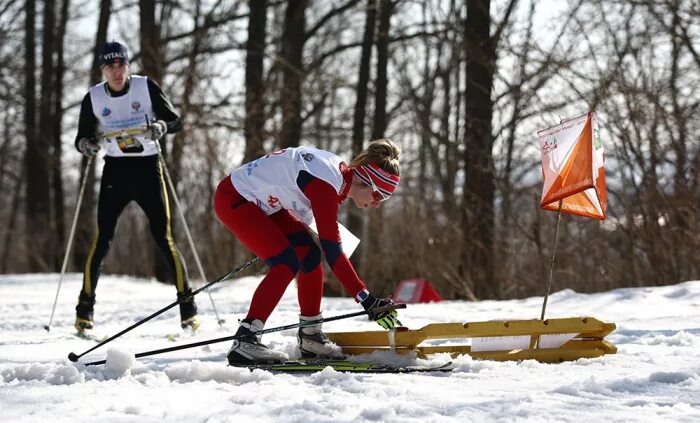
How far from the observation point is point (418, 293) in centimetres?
945

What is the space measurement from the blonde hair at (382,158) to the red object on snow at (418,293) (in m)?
5.22

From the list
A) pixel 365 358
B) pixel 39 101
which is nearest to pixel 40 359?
pixel 365 358

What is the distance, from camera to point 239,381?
360 centimetres

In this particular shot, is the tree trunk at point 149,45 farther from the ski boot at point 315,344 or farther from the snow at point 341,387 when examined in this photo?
the ski boot at point 315,344

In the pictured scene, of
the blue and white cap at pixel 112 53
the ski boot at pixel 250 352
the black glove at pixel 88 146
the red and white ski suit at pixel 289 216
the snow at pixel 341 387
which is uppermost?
the blue and white cap at pixel 112 53

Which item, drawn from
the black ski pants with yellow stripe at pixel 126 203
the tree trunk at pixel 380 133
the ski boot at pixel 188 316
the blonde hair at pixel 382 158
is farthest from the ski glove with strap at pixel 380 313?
the tree trunk at pixel 380 133

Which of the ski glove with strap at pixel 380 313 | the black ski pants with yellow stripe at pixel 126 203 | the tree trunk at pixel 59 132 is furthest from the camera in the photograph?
the tree trunk at pixel 59 132

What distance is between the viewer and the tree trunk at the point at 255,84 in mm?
13234

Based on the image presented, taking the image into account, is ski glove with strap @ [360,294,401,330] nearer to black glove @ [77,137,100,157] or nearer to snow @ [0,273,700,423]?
snow @ [0,273,700,423]

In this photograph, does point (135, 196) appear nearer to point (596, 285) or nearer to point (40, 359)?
point (40, 359)

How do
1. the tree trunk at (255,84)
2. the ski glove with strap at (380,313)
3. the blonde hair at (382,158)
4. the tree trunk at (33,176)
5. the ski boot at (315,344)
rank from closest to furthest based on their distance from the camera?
the ski glove with strap at (380,313) < the blonde hair at (382,158) < the ski boot at (315,344) < the tree trunk at (255,84) < the tree trunk at (33,176)

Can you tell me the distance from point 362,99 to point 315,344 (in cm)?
1380

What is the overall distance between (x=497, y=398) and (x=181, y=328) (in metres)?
3.33

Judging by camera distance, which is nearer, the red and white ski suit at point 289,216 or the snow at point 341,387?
the snow at point 341,387
